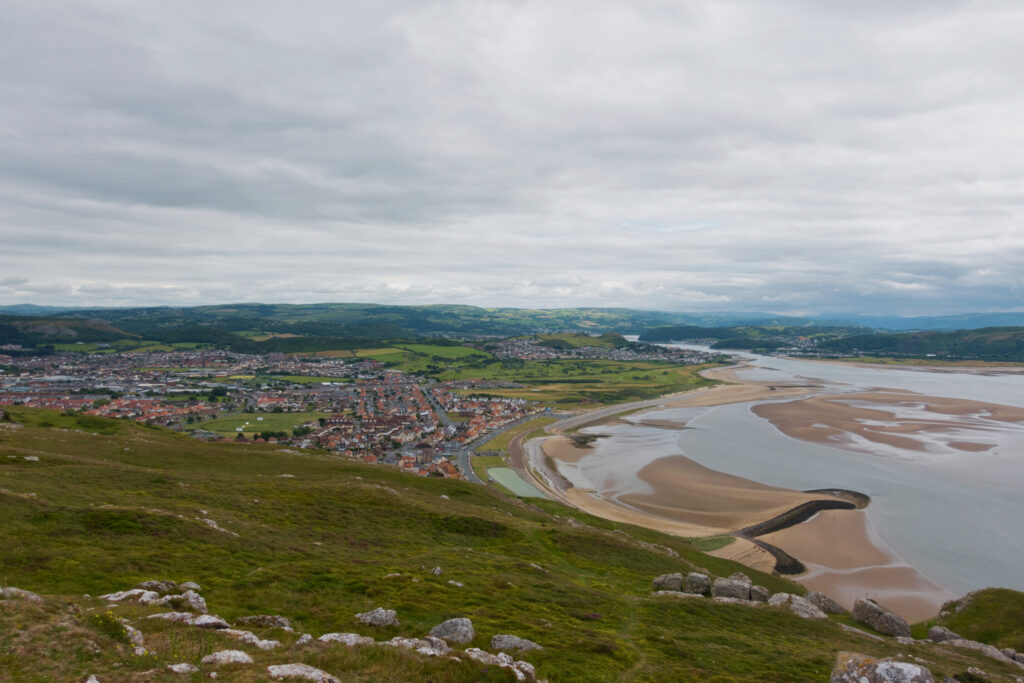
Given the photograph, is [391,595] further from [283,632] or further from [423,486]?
[423,486]

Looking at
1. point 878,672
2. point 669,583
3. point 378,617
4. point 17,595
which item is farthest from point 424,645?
point 669,583

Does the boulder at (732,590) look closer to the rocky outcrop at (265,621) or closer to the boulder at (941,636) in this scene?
the boulder at (941,636)

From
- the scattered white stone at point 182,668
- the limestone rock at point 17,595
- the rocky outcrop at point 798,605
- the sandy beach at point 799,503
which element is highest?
the limestone rock at point 17,595

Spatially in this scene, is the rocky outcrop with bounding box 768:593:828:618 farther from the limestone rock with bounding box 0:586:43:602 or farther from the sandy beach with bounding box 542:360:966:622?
the limestone rock with bounding box 0:586:43:602

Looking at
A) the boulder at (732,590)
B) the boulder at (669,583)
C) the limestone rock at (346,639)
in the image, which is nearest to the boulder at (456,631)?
the limestone rock at (346,639)

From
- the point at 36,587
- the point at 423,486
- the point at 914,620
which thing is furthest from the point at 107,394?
the point at 914,620
